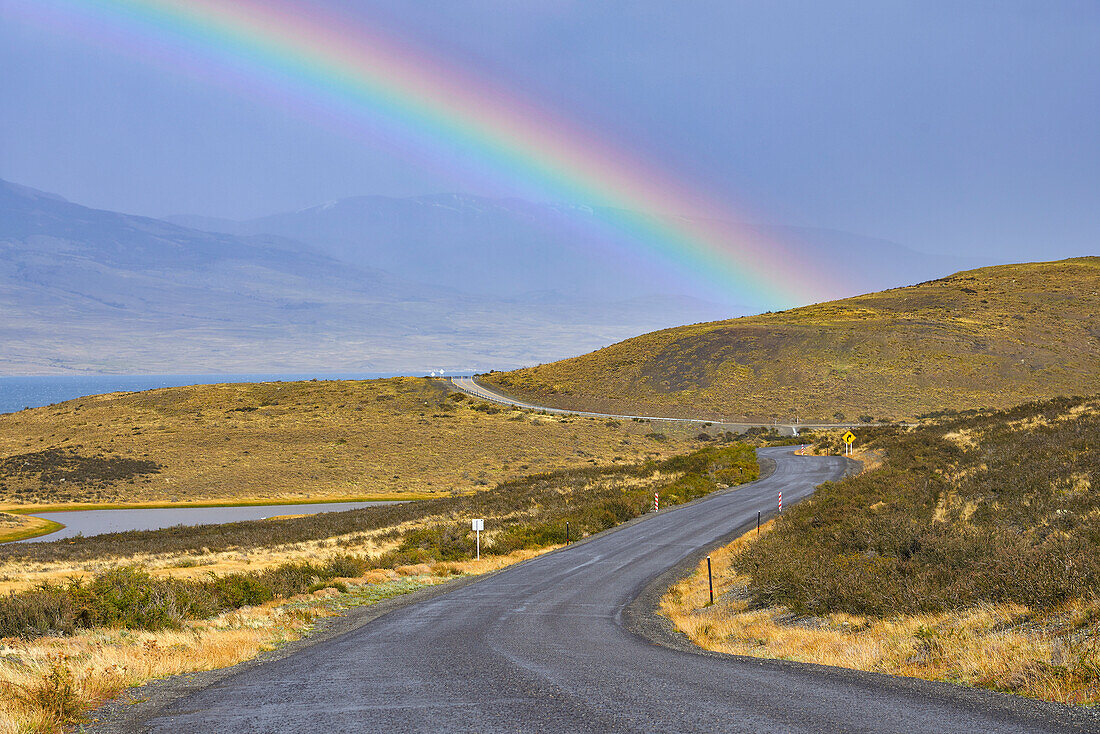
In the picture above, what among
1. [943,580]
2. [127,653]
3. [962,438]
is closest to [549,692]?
[127,653]

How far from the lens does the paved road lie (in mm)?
7949

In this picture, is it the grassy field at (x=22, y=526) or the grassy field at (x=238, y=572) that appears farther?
the grassy field at (x=22, y=526)

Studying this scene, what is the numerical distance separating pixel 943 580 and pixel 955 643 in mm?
3380

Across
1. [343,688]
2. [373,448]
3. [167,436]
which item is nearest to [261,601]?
[343,688]

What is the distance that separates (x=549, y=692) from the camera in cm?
957

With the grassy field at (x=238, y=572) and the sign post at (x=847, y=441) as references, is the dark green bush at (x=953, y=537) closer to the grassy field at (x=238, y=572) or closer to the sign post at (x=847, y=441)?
the grassy field at (x=238, y=572)

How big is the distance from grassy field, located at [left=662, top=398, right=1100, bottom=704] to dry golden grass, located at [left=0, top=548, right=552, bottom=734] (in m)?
8.94

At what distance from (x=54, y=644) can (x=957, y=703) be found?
14.1 meters

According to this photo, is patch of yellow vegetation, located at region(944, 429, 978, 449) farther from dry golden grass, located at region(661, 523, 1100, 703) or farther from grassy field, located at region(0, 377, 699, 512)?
grassy field, located at region(0, 377, 699, 512)

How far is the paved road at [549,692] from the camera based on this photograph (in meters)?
7.95

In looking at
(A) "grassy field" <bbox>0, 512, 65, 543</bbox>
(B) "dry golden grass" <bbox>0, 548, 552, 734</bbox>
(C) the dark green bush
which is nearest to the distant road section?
(C) the dark green bush

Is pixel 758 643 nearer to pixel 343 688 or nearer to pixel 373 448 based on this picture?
pixel 343 688

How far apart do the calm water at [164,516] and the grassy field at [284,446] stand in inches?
131

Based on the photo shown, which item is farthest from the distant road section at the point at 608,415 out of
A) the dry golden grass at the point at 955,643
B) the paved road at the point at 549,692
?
the paved road at the point at 549,692
